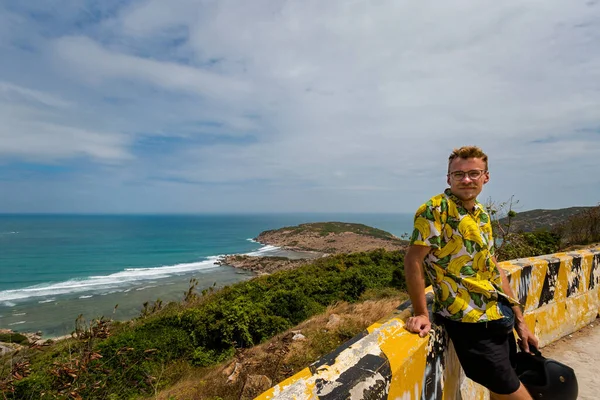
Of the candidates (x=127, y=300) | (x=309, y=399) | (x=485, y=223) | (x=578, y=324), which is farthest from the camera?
(x=127, y=300)

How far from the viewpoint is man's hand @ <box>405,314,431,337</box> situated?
175cm

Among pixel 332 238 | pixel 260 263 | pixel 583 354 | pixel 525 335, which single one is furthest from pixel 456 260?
pixel 332 238

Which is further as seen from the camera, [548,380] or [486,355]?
[548,380]

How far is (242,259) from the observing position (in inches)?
1993

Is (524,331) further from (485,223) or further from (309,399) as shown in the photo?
(309,399)

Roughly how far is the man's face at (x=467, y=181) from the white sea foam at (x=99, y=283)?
37.0 metres

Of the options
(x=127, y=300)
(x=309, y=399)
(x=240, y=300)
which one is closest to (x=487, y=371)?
(x=309, y=399)

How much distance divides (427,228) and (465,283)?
1.37 feet

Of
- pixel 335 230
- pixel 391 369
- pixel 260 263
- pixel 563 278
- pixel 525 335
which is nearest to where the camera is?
pixel 391 369

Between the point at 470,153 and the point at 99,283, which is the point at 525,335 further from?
the point at 99,283

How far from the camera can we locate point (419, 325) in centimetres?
177

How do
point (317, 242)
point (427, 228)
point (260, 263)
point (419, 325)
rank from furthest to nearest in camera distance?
point (317, 242) → point (260, 263) → point (427, 228) → point (419, 325)

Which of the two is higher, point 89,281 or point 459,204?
point 459,204

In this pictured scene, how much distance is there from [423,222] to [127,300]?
32.0 meters
